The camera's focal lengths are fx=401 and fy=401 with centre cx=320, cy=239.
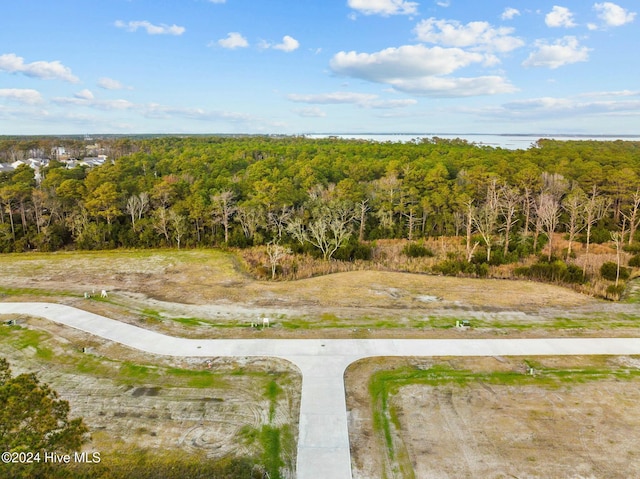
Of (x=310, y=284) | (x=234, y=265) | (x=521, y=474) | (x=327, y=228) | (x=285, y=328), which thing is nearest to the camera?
(x=521, y=474)

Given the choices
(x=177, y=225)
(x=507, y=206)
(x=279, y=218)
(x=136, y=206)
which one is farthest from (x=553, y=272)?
(x=136, y=206)

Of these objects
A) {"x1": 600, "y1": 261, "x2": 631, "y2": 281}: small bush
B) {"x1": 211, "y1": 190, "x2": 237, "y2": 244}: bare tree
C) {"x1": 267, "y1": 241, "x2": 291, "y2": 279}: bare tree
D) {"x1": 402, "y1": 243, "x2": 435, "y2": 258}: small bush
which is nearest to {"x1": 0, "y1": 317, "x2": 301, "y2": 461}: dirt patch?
{"x1": 267, "y1": 241, "x2": 291, "y2": 279}: bare tree

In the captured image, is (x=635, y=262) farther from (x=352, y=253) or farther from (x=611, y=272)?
(x=352, y=253)

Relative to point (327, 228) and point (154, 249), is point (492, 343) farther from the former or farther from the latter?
point (154, 249)

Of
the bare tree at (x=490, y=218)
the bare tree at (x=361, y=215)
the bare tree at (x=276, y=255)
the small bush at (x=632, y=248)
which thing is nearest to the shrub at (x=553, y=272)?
the bare tree at (x=490, y=218)

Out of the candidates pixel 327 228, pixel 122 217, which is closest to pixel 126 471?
pixel 327 228

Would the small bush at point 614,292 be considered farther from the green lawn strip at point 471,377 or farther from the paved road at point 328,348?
the green lawn strip at point 471,377
